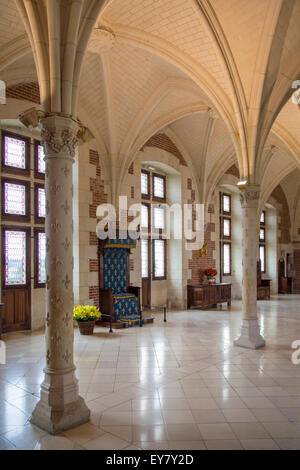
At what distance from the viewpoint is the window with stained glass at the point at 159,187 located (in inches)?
483

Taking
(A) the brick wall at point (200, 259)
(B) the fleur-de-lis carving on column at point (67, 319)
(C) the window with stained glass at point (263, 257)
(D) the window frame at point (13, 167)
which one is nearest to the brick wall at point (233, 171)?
(A) the brick wall at point (200, 259)

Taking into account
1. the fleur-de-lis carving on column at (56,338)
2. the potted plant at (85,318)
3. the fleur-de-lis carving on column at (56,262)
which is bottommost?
the potted plant at (85,318)

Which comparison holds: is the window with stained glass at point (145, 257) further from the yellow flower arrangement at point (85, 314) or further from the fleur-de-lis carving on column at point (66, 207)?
the fleur-de-lis carving on column at point (66, 207)

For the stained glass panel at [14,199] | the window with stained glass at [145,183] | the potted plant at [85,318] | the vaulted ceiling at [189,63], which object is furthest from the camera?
the window with stained glass at [145,183]

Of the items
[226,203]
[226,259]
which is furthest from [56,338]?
[226,203]

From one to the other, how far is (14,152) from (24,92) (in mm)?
1328

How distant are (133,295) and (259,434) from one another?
626 centimetres

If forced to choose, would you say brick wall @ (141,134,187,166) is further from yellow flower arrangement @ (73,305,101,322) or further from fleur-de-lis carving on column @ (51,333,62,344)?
fleur-de-lis carving on column @ (51,333,62,344)

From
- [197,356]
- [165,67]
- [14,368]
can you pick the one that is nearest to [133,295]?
[197,356]

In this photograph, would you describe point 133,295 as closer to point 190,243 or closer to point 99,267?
point 99,267

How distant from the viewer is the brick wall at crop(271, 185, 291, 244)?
60.2 feet

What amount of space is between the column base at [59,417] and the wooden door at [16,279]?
4650 mm

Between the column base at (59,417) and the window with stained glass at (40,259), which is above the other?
the window with stained glass at (40,259)

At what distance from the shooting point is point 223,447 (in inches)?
128
